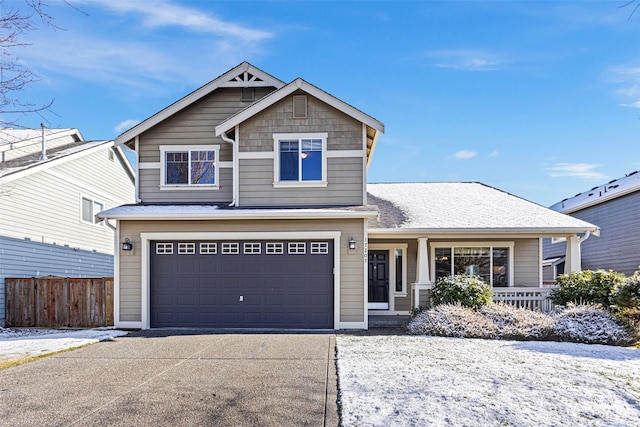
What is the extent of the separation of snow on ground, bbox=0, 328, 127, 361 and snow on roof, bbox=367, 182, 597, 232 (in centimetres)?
746

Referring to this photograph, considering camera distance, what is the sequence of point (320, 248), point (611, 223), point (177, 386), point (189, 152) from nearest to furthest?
point (177, 386)
point (320, 248)
point (189, 152)
point (611, 223)

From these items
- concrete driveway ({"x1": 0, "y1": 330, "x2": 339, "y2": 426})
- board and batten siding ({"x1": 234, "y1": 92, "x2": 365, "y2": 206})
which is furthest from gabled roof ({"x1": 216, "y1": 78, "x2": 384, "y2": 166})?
concrete driveway ({"x1": 0, "y1": 330, "x2": 339, "y2": 426})

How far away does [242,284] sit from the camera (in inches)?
499

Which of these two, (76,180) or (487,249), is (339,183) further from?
(76,180)

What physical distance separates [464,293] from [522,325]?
5.36 feet

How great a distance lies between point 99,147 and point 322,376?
16.3m

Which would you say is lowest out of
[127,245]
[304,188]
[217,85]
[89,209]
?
[127,245]

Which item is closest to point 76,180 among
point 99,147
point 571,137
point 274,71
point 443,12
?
point 99,147

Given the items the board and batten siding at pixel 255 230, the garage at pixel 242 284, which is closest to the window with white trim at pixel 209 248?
the garage at pixel 242 284

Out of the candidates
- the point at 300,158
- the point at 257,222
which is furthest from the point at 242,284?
the point at 300,158

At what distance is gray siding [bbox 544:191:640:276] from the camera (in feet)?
64.2

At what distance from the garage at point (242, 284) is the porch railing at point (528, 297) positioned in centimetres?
459

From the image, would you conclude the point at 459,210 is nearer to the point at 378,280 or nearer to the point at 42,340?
the point at 378,280

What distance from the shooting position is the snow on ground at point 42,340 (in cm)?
920
